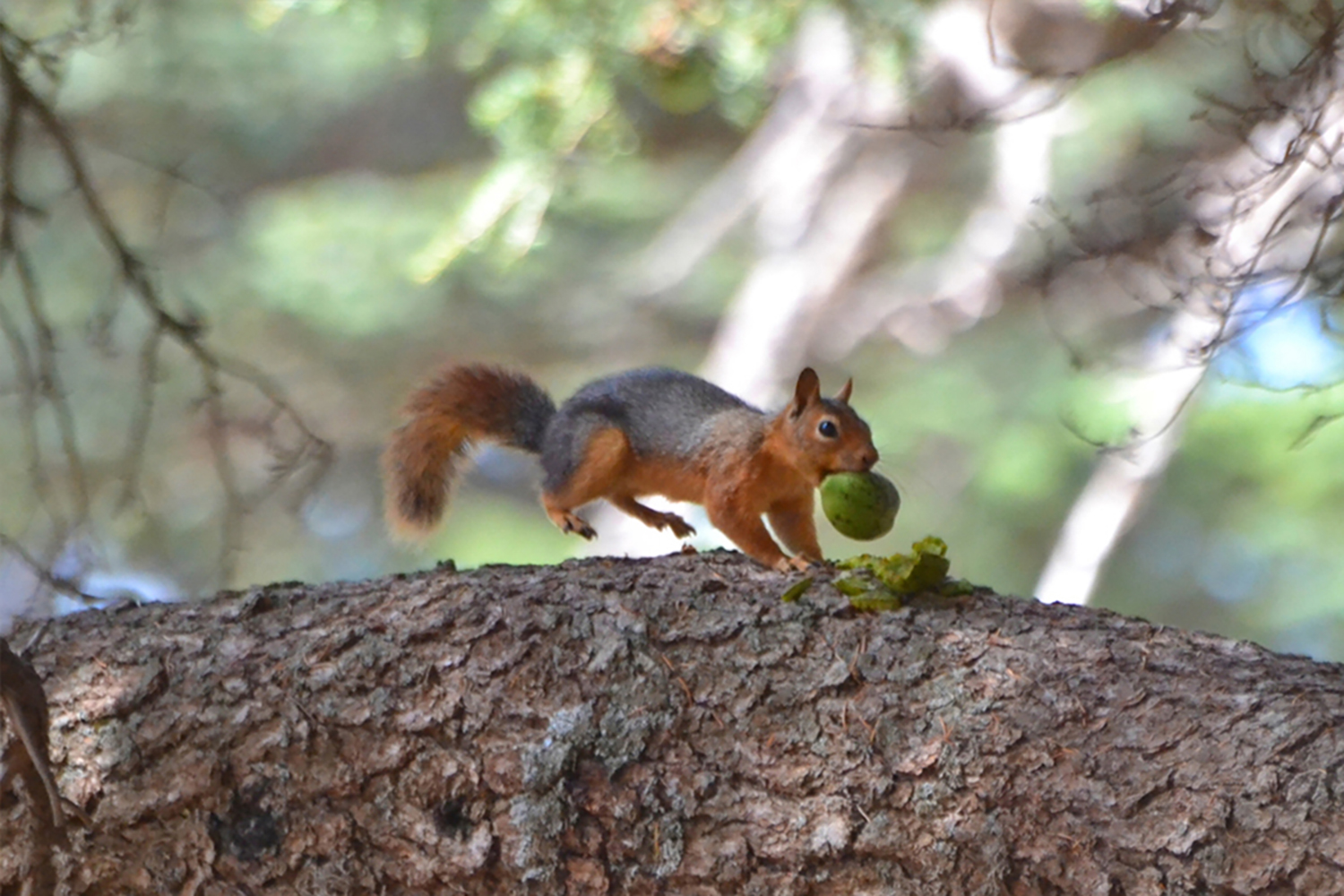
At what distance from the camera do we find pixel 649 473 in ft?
8.54

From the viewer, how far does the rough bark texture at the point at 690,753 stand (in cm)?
143

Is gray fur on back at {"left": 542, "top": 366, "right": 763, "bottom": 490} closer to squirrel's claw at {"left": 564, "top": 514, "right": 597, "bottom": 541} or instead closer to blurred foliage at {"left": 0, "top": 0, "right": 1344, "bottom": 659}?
squirrel's claw at {"left": 564, "top": 514, "right": 597, "bottom": 541}

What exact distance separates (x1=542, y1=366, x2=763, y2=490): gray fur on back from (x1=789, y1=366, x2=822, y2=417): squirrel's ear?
21 centimetres

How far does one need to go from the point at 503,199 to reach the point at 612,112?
1.05 feet

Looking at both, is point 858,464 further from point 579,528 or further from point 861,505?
point 579,528

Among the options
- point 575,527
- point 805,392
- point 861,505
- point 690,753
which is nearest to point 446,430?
point 575,527

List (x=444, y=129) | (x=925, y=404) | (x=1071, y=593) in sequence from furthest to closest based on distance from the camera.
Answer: (x=444, y=129) → (x=925, y=404) → (x=1071, y=593)

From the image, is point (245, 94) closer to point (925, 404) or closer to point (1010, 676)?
point (925, 404)

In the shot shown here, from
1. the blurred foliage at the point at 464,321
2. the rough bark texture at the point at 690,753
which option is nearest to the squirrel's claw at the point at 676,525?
the rough bark texture at the point at 690,753

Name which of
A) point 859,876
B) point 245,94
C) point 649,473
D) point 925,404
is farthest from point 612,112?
point 245,94

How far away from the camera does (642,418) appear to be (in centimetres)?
262

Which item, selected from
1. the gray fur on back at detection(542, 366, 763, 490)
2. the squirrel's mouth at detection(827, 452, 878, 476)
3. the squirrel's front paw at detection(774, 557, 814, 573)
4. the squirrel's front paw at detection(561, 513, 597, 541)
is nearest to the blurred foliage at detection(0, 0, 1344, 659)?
the gray fur on back at detection(542, 366, 763, 490)

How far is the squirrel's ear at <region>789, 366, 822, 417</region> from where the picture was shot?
7.75 feet

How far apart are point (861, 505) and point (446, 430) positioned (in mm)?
918
